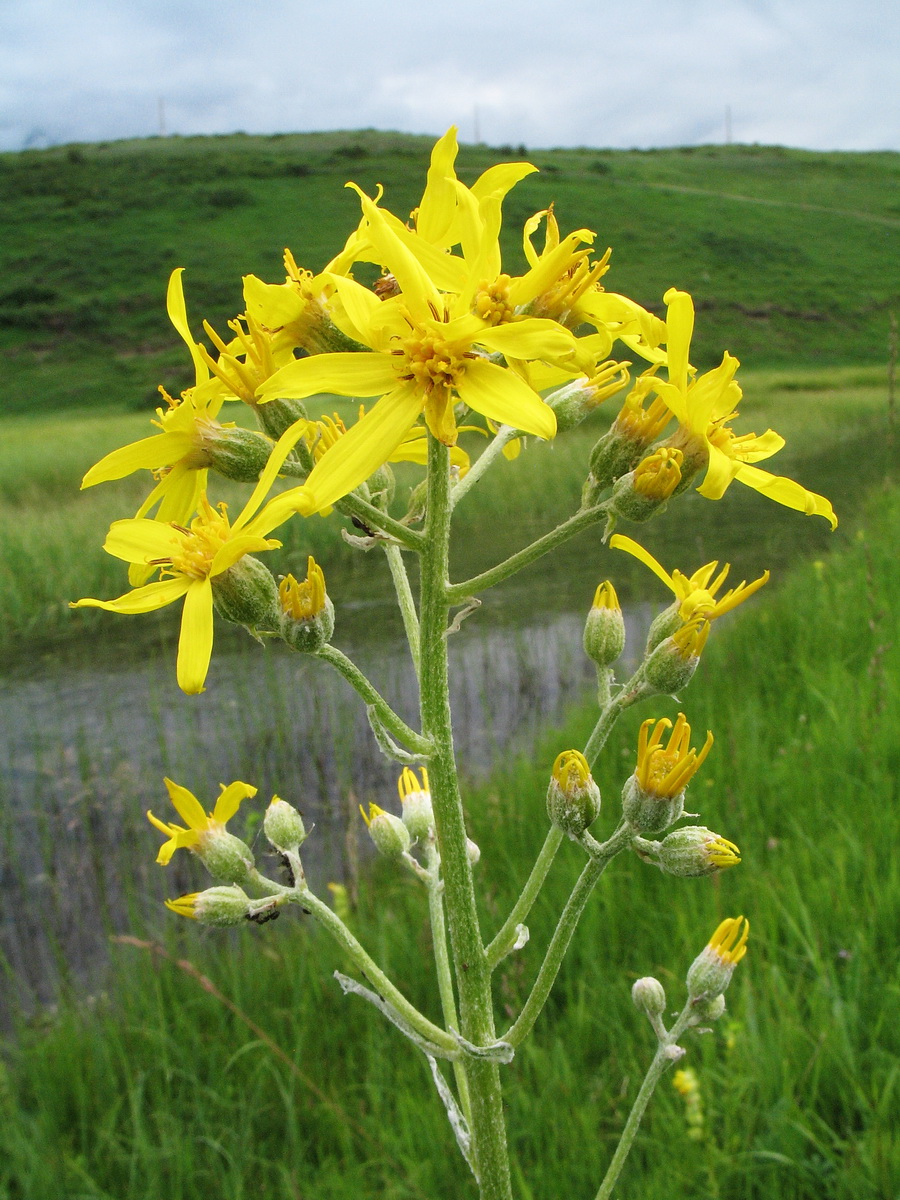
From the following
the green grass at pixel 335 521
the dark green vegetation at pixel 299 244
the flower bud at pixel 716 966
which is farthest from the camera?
the dark green vegetation at pixel 299 244

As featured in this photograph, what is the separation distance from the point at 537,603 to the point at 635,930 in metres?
6.18

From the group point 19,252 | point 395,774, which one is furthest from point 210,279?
point 395,774

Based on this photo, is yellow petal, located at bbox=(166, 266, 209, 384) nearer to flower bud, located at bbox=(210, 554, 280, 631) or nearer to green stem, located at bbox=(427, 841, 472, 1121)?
flower bud, located at bbox=(210, 554, 280, 631)

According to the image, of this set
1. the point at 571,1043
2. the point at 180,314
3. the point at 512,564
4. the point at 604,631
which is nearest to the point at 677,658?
the point at 604,631

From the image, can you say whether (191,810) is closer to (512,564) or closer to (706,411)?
(512,564)

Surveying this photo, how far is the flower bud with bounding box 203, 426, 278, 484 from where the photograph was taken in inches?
48.9

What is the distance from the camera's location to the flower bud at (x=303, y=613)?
1210mm

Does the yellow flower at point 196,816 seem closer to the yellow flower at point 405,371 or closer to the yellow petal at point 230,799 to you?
the yellow petal at point 230,799

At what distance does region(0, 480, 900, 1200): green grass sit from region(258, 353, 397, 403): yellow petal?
84.3 inches

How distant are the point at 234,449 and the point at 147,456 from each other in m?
0.14

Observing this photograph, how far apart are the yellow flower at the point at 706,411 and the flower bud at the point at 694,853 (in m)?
0.52

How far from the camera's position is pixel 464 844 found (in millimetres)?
1233

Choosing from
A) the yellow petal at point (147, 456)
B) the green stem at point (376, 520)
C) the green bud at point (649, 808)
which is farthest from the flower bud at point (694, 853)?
the yellow petal at point (147, 456)

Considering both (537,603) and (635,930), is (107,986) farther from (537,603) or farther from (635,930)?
(537,603)
